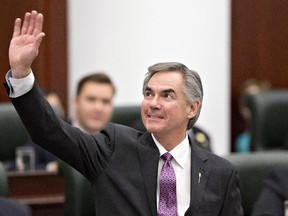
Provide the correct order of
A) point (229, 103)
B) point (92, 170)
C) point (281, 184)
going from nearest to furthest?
1. point (92, 170)
2. point (281, 184)
3. point (229, 103)

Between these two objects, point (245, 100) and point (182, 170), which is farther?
point (245, 100)

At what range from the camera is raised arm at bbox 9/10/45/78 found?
3.45m

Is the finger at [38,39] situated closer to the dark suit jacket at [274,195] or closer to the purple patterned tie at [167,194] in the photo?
the purple patterned tie at [167,194]

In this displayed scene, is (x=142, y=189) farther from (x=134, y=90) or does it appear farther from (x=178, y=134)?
(x=134, y=90)

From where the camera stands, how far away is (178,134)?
12.8ft

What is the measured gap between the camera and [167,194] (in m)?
3.80

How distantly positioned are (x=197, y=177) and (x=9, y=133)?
9.67 feet

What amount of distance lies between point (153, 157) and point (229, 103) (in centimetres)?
539

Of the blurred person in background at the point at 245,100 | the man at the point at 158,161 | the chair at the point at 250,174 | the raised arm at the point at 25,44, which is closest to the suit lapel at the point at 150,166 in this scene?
the man at the point at 158,161

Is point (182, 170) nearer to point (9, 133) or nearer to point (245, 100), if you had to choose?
point (9, 133)

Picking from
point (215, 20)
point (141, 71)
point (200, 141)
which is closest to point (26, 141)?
point (200, 141)

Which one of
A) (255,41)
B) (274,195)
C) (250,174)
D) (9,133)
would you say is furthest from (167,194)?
(255,41)

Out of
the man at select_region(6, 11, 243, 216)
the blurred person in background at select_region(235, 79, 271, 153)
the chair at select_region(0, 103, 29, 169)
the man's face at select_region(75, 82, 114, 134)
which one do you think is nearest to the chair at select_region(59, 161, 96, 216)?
the man at select_region(6, 11, 243, 216)

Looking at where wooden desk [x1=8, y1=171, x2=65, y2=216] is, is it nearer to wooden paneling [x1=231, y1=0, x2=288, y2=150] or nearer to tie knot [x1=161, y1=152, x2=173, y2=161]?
tie knot [x1=161, y1=152, x2=173, y2=161]
